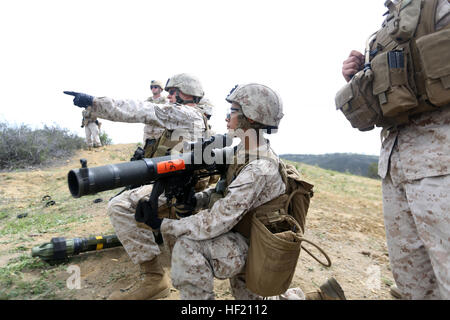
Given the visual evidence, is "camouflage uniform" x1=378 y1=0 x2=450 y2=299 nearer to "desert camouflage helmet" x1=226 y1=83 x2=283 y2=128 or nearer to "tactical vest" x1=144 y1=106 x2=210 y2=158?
"desert camouflage helmet" x1=226 y1=83 x2=283 y2=128

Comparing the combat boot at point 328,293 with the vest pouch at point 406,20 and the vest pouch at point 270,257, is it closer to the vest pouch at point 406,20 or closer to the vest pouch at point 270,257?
the vest pouch at point 270,257

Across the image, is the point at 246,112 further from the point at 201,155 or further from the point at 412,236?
the point at 412,236

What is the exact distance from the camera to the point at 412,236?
1918mm

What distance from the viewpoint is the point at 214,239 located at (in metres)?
2.17

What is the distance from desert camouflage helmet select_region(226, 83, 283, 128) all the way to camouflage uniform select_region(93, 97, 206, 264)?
1.11 metres

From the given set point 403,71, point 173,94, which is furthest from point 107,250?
point 403,71

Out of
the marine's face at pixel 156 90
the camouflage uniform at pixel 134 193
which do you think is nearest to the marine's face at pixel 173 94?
the camouflage uniform at pixel 134 193

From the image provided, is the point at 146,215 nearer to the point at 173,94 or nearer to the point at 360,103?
the point at 360,103

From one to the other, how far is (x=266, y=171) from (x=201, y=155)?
528 mm

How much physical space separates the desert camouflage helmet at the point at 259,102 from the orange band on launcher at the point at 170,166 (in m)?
0.67

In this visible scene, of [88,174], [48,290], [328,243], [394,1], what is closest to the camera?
[88,174]

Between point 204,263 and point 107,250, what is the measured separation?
1.96 m

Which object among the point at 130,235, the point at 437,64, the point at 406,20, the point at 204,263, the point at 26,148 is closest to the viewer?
the point at 437,64
